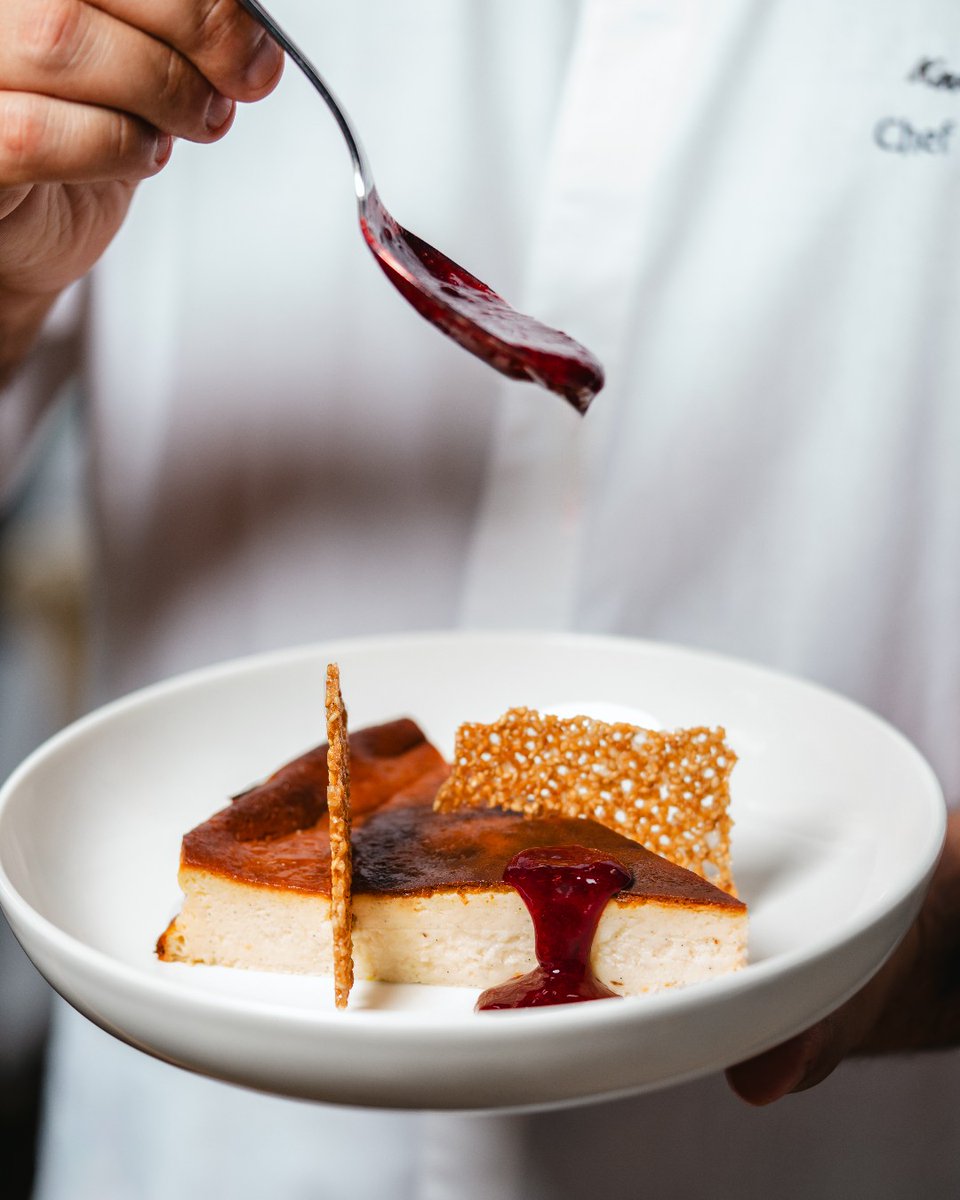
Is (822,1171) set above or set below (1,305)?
below

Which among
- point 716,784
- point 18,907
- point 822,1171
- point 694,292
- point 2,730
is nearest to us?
point 18,907

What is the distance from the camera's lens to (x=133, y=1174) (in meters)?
1.84

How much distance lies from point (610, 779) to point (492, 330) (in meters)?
0.56

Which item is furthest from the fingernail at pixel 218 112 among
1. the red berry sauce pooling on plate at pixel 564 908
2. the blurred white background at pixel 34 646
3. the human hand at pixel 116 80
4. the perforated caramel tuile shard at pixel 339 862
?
the blurred white background at pixel 34 646

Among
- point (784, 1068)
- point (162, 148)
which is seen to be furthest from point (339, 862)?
point (162, 148)

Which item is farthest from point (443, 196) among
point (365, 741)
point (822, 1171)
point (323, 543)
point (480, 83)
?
point (822, 1171)

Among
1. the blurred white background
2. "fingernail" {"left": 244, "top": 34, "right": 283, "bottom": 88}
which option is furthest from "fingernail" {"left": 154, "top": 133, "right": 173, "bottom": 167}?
the blurred white background

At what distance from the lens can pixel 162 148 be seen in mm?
1065

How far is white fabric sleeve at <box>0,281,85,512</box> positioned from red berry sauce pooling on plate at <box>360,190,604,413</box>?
0.96 m

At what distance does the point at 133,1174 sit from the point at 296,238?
4.87 feet

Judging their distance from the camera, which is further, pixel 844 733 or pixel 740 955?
pixel 844 733

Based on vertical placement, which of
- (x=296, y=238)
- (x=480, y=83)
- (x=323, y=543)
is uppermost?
(x=480, y=83)

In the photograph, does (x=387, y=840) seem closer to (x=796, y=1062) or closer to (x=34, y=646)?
(x=796, y=1062)

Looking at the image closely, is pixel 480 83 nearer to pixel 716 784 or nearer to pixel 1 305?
pixel 1 305
